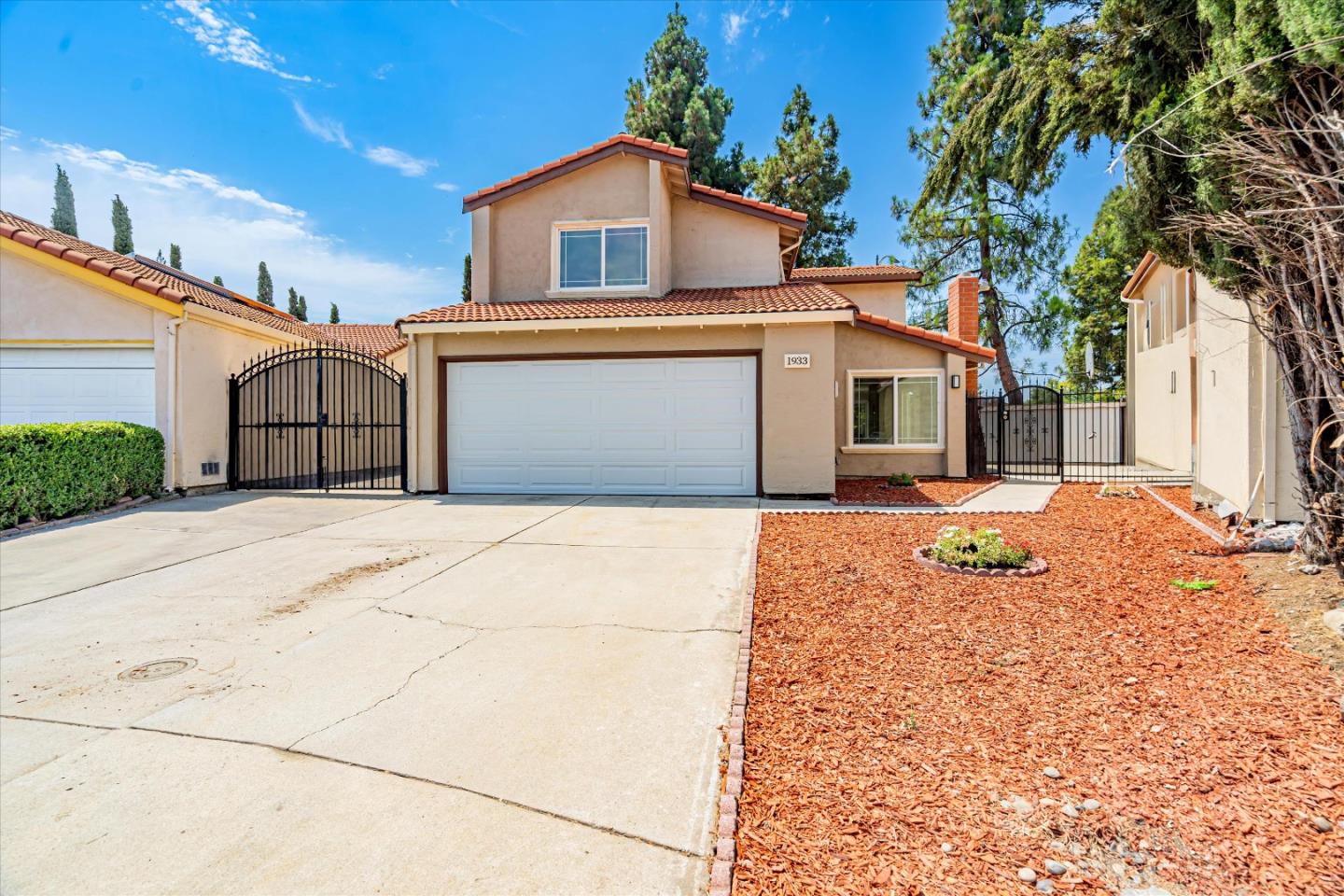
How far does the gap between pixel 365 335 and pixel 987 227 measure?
2276cm

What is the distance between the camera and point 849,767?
9.42ft

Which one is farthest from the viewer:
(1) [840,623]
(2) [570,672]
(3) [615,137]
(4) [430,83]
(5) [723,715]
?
(4) [430,83]

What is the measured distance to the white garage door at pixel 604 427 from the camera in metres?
11.3

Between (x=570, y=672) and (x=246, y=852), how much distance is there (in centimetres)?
186

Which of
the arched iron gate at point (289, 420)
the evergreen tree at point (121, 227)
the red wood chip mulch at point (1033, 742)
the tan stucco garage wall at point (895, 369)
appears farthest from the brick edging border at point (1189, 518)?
the evergreen tree at point (121, 227)

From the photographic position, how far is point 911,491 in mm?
11766

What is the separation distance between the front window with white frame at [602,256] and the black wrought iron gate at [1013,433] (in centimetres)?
850

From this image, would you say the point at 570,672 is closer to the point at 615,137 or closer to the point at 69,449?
the point at 69,449

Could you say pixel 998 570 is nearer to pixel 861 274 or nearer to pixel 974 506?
pixel 974 506

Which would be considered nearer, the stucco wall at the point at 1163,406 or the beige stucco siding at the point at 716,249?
the beige stucco siding at the point at 716,249

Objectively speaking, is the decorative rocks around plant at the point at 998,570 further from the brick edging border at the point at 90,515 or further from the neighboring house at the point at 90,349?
the neighboring house at the point at 90,349

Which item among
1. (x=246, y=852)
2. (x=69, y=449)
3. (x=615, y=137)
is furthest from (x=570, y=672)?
(x=615, y=137)

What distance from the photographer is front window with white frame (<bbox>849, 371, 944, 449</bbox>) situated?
14023 mm

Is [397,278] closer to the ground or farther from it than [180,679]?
farther from it
